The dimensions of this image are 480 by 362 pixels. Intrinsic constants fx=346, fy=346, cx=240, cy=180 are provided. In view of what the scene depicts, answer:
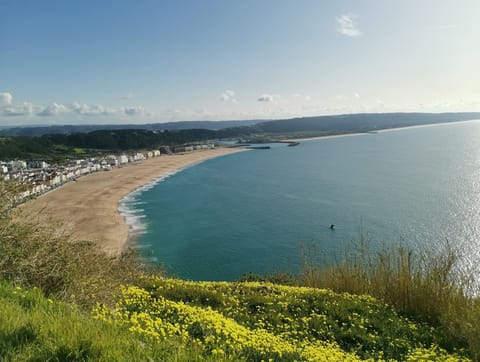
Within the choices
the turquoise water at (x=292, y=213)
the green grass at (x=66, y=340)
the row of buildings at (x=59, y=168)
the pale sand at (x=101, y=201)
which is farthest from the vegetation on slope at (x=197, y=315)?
the row of buildings at (x=59, y=168)

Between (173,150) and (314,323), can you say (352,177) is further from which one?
(173,150)

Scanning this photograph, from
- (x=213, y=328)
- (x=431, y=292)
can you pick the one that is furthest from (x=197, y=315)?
(x=431, y=292)

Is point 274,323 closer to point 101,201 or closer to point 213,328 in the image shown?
point 213,328

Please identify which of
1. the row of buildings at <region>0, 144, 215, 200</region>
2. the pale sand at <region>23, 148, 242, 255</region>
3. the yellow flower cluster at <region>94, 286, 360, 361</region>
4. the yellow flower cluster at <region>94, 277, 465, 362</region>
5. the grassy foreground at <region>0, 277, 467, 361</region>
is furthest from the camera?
the row of buildings at <region>0, 144, 215, 200</region>

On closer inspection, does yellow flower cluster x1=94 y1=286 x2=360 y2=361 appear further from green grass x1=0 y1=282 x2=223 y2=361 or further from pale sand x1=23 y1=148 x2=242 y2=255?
pale sand x1=23 y1=148 x2=242 y2=255

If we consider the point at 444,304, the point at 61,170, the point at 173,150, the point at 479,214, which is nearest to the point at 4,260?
the point at 444,304

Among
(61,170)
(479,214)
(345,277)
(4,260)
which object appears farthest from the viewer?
(61,170)

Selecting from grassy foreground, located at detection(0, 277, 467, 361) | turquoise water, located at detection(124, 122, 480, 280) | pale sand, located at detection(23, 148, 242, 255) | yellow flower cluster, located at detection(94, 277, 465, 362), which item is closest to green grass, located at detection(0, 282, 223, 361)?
grassy foreground, located at detection(0, 277, 467, 361)
